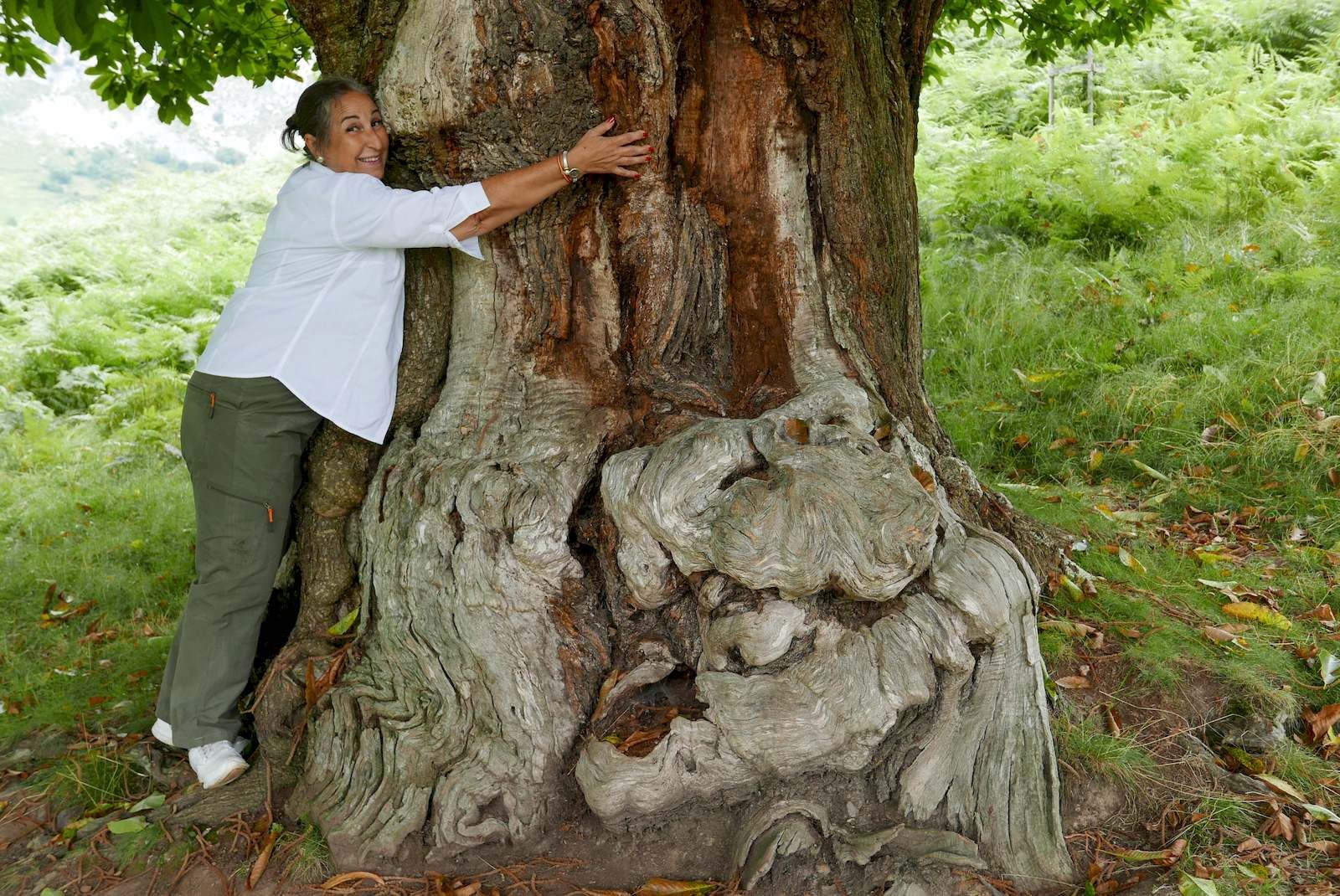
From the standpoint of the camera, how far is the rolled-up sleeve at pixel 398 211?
3.11 metres

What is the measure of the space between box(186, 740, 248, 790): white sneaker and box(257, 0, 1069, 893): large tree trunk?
217 mm

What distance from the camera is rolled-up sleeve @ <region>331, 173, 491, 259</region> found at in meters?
3.11

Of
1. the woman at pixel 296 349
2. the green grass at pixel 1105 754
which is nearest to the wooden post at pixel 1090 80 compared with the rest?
the green grass at pixel 1105 754

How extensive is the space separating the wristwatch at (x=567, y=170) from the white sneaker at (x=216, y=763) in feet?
7.85

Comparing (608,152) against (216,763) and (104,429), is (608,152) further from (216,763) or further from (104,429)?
(104,429)

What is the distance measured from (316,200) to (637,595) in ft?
5.71

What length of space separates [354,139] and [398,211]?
40 cm

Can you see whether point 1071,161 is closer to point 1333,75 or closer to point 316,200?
point 1333,75

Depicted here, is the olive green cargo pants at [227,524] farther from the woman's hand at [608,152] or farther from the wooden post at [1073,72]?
the wooden post at [1073,72]

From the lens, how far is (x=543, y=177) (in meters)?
3.15

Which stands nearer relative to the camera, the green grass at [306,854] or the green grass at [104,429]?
the green grass at [306,854]

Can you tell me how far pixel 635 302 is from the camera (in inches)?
139

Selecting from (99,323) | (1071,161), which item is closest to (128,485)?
(99,323)

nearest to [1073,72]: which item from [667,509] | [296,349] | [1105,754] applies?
[1105,754]
